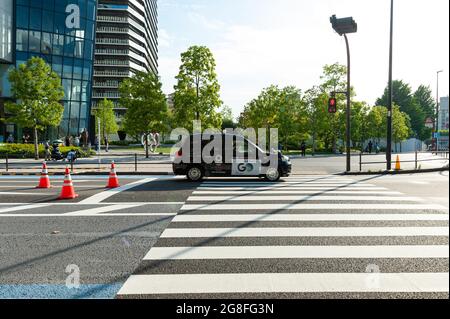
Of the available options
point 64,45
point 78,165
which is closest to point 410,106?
point 64,45

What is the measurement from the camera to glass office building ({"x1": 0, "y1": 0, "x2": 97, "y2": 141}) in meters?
39.6

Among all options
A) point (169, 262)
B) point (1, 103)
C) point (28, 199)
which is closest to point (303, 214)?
point (169, 262)

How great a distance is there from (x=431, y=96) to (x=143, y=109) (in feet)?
310

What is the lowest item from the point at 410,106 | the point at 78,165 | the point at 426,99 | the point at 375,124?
the point at 78,165

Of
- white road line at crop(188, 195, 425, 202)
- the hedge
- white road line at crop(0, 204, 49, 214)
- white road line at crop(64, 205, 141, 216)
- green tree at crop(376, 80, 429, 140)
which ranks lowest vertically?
white road line at crop(0, 204, 49, 214)

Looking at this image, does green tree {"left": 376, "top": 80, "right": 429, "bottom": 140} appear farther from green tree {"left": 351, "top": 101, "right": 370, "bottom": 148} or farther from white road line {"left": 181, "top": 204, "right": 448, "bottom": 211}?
white road line {"left": 181, "top": 204, "right": 448, "bottom": 211}

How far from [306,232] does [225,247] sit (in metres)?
1.61

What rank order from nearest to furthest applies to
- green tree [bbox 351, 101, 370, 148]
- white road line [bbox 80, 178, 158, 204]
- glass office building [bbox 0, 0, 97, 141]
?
white road line [bbox 80, 178, 158, 204] < glass office building [bbox 0, 0, 97, 141] < green tree [bbox 351, 101, 370, 148]

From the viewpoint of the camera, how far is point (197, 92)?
1261 inches

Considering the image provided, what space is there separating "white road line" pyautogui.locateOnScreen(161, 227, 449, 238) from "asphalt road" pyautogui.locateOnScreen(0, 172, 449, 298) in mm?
18

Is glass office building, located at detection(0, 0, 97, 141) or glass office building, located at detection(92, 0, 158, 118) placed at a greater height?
glass office building, located at detection(92, 0, 158, 118)

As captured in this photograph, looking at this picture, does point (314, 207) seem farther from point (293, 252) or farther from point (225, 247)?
point (225, 247)

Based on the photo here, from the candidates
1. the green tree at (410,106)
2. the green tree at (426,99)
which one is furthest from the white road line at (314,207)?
the green tree at (426,99)

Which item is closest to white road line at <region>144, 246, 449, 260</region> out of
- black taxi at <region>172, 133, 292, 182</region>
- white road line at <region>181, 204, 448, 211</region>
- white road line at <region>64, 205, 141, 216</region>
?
white road line at <region>181, 204, 448, 211</region>
